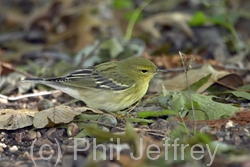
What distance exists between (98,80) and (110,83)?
15 cm

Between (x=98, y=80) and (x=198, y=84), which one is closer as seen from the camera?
(x=98, y=80)

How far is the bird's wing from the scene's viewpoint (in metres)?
5.78

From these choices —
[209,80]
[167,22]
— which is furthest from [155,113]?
[167,22]

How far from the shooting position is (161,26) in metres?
9.55

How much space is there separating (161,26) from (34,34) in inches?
86.4

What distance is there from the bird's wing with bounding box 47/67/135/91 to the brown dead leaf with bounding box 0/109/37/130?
2.27 ft

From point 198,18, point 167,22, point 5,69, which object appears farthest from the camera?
point 167,22

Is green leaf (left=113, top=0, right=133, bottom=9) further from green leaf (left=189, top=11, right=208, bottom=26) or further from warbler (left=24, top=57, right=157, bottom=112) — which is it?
warbler (left=24, top=57, right=157, bottom=112)

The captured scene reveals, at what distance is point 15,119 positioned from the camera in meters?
5.17

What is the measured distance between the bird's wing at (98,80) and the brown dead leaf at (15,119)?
2.27 feet

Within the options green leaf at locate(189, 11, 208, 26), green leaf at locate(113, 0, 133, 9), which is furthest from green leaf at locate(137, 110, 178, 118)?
green leaf at locate(113, 0, 133, 9)

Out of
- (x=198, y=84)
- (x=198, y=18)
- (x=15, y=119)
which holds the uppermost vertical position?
(x=198, y=18)

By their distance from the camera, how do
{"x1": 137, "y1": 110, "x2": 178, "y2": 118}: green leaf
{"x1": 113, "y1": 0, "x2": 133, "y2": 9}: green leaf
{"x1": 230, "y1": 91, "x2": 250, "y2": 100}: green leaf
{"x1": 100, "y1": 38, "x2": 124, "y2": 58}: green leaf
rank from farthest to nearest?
1. {"x1": 113, "y1": 0, "x2": 133, "y2": 9}: green leaf
2. {"x1": 100, "y1": 38, "x2": 124, "y2": 58}: green leaf
3. {"x1": 230, "y1": 91, "x2": 250, "y2": 100}: green leaf
4. {"x1": 137, "y1": 110, "x2": 178, "y2": 118}: green leaf

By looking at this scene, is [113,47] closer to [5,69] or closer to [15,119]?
[5,69]
